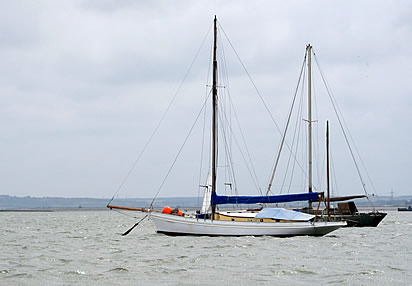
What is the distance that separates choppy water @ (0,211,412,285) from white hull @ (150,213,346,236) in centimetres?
191

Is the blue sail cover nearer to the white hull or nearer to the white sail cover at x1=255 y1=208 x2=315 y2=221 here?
the white sail cover at x1=255 y1=208 x2=315 y2=221

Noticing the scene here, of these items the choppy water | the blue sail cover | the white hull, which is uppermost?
the blue sail cover

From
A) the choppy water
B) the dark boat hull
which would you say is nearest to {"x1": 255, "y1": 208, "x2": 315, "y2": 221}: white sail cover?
the choppy water

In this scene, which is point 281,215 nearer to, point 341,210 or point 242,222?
point 242,222

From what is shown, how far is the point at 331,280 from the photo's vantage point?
78.7 ft

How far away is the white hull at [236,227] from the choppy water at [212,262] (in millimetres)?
1906

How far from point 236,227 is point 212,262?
15566mm

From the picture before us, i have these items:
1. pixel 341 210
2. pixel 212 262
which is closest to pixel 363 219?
pixel 341 210

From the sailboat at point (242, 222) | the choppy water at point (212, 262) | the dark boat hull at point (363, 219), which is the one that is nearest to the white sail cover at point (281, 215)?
the sailboat at point (242, 222)

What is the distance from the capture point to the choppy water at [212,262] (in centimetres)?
2434

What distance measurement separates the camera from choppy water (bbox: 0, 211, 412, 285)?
24344mm

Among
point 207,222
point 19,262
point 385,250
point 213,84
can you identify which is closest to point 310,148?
point 213,84

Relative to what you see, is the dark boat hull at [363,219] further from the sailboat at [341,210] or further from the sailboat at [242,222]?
the sailboat at [242,222]

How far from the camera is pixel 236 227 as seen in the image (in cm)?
4544
